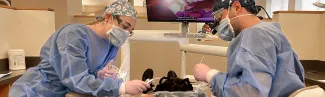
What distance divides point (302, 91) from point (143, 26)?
267 cm

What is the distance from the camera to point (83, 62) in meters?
1.25

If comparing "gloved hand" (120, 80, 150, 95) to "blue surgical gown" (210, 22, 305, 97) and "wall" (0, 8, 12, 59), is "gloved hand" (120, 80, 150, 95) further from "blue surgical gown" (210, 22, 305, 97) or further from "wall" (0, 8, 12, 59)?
"wall" (0, 8, 12, 59)

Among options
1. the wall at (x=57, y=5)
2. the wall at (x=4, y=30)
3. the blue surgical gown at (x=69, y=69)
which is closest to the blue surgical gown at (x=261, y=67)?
the blue surgical gown at (x=69, y=69)

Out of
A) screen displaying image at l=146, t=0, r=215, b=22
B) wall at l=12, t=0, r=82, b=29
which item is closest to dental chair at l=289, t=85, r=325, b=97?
screen displaying image at l=146, t=0, r=215, b=22

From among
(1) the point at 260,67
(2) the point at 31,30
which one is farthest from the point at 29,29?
(1) the point at 260,67

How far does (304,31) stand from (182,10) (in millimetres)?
1125

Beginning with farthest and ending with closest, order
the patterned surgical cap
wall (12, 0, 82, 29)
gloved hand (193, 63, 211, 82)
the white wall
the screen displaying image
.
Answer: wall (12, 0, 82, 29) < the white wall < the screen displaying image < the patterned surgical cap < gloved hand (193, 63, 211, 82)

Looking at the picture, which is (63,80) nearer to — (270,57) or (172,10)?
(270,57)

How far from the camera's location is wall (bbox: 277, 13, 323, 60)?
251cm

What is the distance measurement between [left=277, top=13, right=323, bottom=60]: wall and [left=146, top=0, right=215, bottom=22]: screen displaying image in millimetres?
788

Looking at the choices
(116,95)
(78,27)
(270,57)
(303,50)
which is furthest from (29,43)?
(303,50)

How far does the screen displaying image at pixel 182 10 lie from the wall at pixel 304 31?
788 millimetres

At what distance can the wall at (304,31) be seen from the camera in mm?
2506

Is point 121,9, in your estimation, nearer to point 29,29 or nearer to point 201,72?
point 201,72
